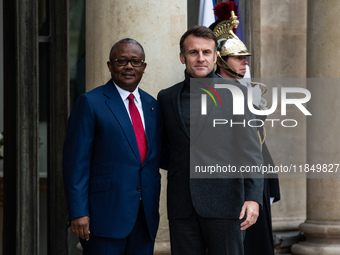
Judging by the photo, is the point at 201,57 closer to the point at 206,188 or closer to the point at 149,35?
the point at 206,188

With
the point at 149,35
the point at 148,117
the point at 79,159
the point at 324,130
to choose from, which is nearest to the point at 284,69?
the point at 324,130

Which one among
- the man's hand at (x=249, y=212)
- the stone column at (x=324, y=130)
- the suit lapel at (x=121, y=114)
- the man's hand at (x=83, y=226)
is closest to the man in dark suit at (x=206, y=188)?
the man's hand at (x=249, y=212)

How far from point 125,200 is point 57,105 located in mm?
2530

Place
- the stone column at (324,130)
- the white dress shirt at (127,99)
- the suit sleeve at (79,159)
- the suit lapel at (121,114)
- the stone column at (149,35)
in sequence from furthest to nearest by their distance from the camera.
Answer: the stone column at (324,130) < the stone column at (149,35) < the white dress shirt at (127,99) < the suit lapel at (121,114) < the suit sleeve at (79,159)

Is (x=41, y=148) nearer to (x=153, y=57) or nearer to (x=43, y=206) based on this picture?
(x=43, y=206)

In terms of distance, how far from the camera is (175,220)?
4559 mm

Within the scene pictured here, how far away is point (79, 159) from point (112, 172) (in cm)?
21

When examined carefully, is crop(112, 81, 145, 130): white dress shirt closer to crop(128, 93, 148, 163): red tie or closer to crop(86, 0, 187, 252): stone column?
crop(128, 93, 148, 163): red tie

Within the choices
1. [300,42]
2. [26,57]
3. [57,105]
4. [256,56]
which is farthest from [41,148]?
[300,42]

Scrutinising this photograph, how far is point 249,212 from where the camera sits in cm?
450

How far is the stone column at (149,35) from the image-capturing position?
5.91 metres

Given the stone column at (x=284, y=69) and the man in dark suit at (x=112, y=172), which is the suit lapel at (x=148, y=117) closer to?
the man in dark suit at (x=112, y=172)

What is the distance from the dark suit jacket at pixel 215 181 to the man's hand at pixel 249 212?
0.09 feet

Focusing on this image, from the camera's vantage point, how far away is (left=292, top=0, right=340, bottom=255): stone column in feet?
24.4
